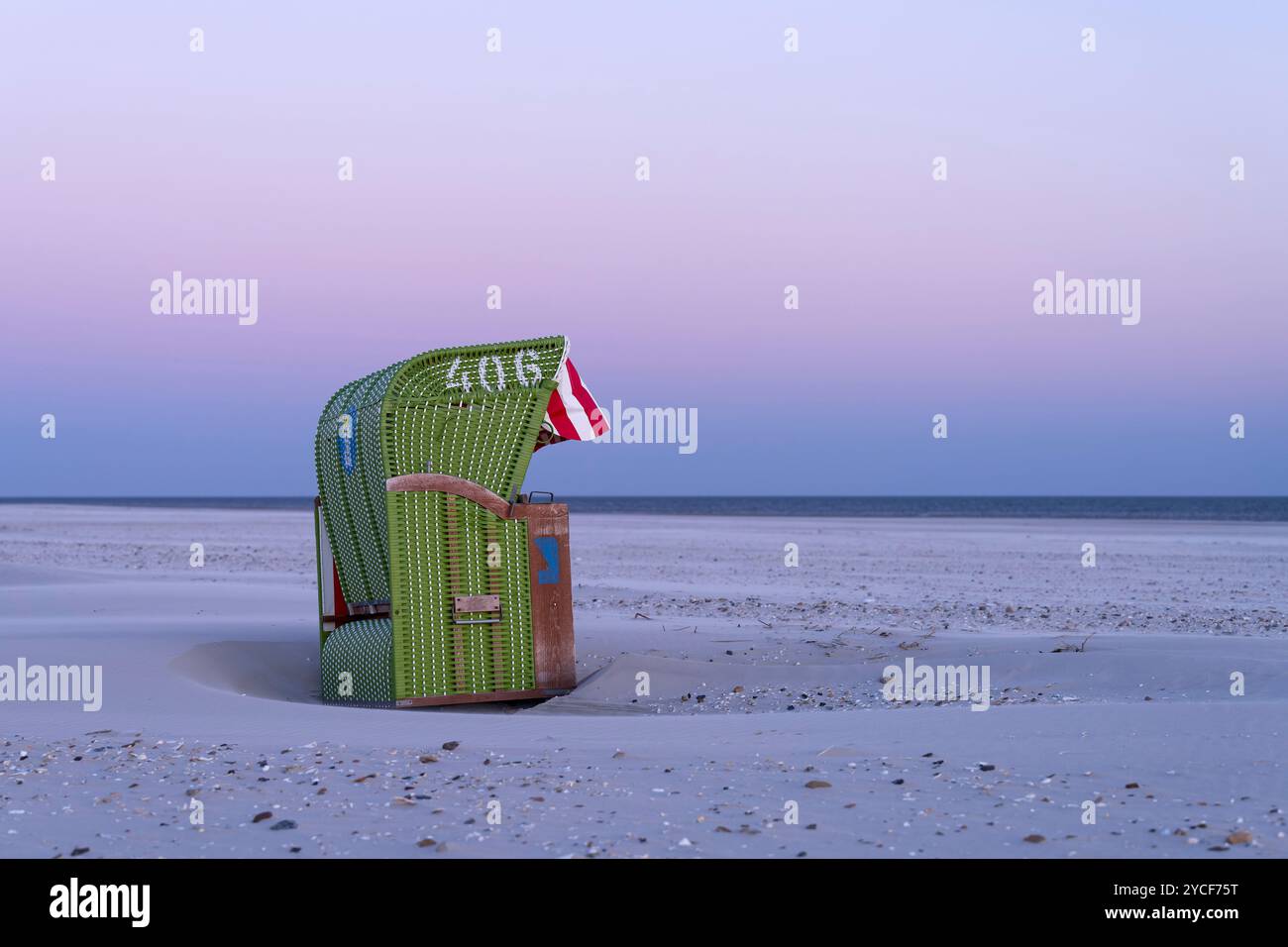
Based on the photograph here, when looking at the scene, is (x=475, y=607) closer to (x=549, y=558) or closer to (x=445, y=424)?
(x=549, y=558)

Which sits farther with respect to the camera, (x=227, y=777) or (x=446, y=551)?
→ (x=446, y=551)

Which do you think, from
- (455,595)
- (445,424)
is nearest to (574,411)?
(445,424)

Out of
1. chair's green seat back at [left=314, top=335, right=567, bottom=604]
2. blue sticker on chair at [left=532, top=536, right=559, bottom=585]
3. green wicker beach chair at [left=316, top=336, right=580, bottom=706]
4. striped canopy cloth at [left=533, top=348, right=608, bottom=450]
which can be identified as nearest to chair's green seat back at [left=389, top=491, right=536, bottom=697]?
green wicker beach chair at [left=316, top=336, right=580, bottom=706]

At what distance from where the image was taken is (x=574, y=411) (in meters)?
11.7

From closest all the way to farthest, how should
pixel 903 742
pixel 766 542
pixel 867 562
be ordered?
pixel 903 742, pixel 867 562, pixel 766 542

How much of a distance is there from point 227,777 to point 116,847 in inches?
58.9

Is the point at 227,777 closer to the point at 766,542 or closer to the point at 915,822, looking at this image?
the point at 915,822

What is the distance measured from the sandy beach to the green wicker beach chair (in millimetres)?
603

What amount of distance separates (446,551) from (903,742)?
4741 millimetres

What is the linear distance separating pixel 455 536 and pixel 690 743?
3593mm

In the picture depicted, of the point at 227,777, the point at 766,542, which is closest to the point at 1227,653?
the point at 227,777

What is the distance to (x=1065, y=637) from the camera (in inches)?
563

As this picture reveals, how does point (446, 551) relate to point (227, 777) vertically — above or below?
above
